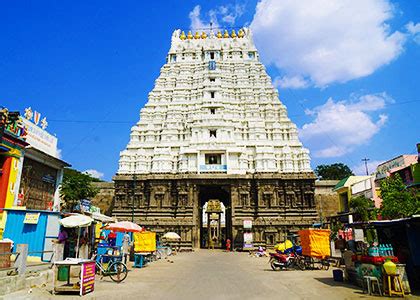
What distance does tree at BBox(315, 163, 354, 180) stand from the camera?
68.4 meters

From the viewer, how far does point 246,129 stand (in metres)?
39.4

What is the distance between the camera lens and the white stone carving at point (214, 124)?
3678cm

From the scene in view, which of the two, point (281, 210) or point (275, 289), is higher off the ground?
point (281, 210)

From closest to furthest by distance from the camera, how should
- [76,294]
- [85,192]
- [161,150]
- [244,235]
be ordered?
1. [76,294]
2. [85,192]
3. [244,235]
4. [161,150]

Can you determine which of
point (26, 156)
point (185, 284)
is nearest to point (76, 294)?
point (185, 284)

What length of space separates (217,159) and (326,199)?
1675 centimetres

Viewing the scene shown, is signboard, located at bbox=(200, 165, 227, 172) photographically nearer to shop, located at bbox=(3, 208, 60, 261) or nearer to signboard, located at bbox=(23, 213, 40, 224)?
shop, located at bbox=(3, 208, 60, 261)

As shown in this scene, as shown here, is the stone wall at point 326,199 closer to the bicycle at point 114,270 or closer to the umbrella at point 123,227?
the umbrella at point 123,227

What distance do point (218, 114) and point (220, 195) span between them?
1242cm

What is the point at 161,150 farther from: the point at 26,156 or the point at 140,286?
the point at 140,286

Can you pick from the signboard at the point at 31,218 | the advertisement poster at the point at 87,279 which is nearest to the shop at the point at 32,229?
the signboard at the point at 31,218

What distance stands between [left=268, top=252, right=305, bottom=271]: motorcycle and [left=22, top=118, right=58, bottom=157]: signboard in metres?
16.9

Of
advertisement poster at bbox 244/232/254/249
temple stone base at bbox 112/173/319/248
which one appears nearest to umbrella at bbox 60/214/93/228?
temple stone base at bbox 112/173/319/248

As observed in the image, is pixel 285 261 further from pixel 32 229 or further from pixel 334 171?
pixel 334 171
